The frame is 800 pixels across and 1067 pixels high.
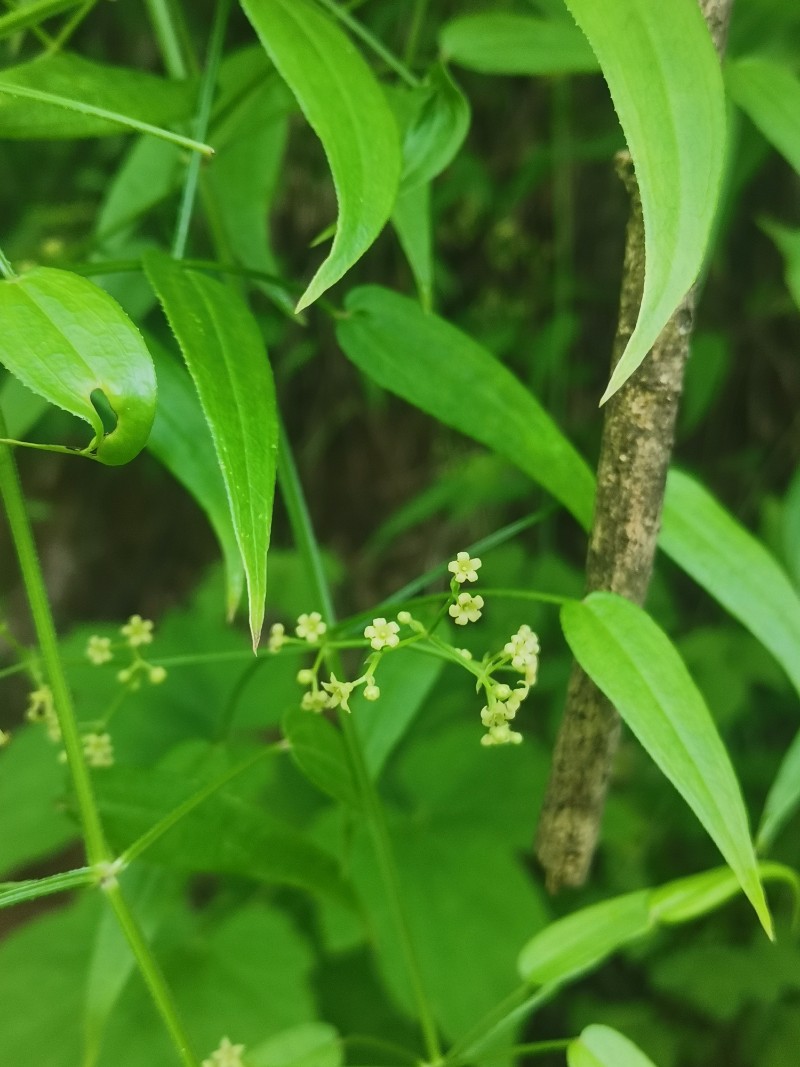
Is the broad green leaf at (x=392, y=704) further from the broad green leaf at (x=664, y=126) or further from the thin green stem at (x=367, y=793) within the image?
the broad green leaf at (x=664, y=126)

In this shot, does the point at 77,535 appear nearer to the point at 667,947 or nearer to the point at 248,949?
the point at 248,949

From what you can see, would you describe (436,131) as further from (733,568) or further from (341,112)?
(733,568)

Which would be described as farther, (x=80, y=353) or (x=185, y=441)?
(x=185, y=441)

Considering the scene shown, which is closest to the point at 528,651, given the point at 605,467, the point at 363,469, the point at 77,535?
the point at 605,467

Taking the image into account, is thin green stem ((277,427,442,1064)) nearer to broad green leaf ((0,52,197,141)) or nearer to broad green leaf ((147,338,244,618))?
broad green leaf ((147,338,244,618))

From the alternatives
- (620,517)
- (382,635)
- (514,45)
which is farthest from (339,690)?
(514,45)

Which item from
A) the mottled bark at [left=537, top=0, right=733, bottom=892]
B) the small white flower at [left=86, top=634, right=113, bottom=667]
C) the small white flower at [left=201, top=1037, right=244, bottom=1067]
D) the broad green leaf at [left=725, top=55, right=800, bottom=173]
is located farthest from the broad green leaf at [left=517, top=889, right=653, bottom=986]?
the broad green leaf at [left=725, top=55, right=800, bottom=173]
